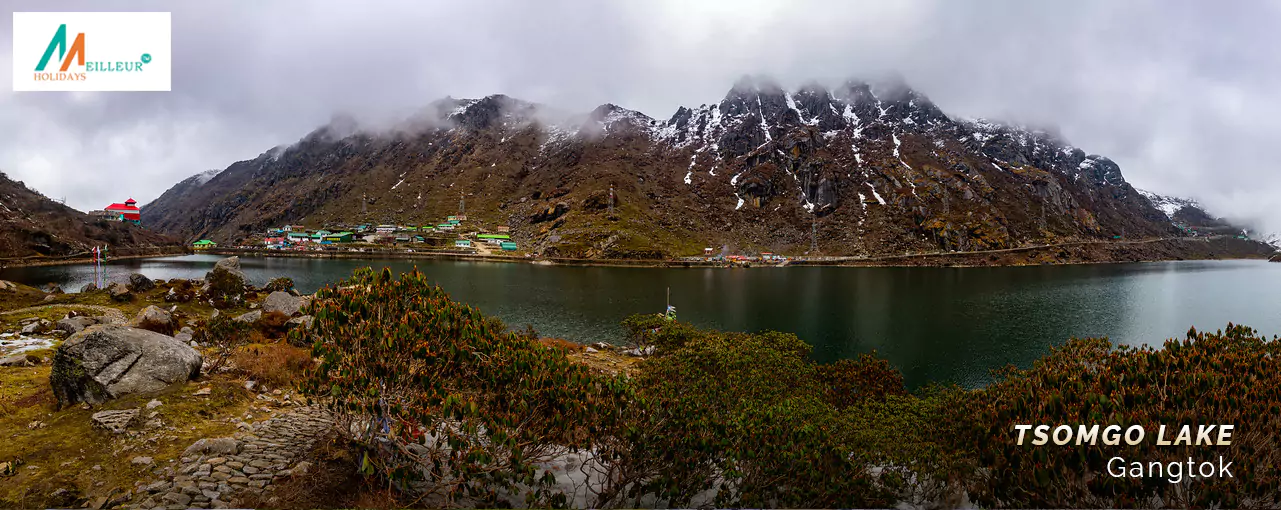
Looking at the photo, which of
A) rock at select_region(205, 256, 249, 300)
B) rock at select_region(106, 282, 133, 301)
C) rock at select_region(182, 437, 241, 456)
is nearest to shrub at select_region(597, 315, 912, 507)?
rock at select_region(182, 437, 241, 456)

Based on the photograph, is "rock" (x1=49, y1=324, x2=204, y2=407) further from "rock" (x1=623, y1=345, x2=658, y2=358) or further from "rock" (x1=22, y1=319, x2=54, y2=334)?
"rock" (x1=623, y1=345, x2=658, y2=358)

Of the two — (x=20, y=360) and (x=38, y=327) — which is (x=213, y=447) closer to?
(x=20, y=360)

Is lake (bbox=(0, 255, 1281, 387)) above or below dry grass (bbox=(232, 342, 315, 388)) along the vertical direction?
below

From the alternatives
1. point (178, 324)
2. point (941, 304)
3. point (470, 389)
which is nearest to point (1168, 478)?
point (470, 389)

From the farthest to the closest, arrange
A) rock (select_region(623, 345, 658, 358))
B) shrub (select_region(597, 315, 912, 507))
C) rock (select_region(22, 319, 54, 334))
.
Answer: rock (select_region(623, 345, 658, 358))
rock (select_region(22, 319, 54, 334))
shrub (select_region(597, 315, 912, 507))

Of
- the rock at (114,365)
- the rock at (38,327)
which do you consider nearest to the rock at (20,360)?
the rock at (38,327)

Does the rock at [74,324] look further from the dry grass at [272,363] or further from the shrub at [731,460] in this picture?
the shrub at [731,460]
